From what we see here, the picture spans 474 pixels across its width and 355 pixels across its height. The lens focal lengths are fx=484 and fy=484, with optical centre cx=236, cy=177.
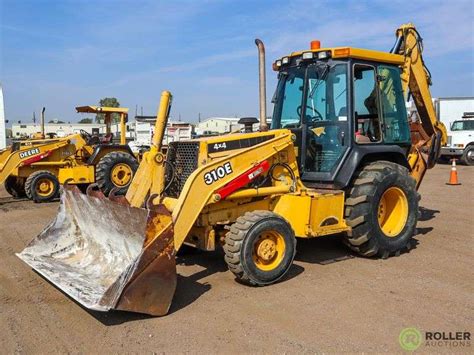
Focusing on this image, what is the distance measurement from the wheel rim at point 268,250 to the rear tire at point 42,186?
9.39 meters

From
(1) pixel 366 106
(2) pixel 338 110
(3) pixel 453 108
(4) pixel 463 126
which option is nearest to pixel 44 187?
(2) pixel 338 110

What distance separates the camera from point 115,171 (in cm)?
1297

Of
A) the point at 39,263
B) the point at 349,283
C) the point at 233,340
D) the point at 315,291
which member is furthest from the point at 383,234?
the point at 39,263

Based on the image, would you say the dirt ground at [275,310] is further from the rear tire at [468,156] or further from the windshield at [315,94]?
the rear tire at [468,156]

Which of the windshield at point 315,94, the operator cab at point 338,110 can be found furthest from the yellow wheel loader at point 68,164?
the operator cab at point 338,110

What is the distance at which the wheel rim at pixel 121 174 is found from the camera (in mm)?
12953

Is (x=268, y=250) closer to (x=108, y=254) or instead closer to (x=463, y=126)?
(x=108, y=254)

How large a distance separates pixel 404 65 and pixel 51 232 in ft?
17.8

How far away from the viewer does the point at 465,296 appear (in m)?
4.92

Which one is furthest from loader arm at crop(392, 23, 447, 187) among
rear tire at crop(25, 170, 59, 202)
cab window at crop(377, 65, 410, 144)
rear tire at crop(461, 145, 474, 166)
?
rear tire at crop(461, 145, 474, 166)

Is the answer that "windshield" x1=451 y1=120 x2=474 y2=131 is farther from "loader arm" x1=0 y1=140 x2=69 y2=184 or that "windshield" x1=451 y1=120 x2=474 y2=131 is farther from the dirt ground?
"loader arm" x1=0 y1=140 x2=69 y2=184

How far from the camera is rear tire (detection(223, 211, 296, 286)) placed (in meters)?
5.00

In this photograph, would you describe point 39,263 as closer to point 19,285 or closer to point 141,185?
point 19,285

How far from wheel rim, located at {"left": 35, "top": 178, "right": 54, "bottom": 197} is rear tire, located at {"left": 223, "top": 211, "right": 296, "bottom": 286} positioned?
30.8 feet
